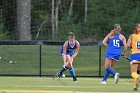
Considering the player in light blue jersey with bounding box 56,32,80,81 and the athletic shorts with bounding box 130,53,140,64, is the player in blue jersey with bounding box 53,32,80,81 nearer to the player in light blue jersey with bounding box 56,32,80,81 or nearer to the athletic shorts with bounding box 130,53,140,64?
the player in light blue jersey with bounding box 56,32,80,81

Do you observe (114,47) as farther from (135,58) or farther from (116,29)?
(135,58)

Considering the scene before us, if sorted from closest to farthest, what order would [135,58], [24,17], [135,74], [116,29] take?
[135,74]
[135,58]
[116,29]
[24,17]

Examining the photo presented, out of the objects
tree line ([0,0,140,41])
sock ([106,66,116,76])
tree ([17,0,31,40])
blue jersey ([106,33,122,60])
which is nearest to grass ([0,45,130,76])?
tree ([17,0,31,40])

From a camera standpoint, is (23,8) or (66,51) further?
(23,8)

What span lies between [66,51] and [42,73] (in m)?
6.61

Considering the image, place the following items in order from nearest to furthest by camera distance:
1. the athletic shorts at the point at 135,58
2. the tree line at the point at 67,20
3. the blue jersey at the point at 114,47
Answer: the athletic shorts at the point at 135,58 < the blue jersey at the point at 114,47 < the tree line at the point at 67,20

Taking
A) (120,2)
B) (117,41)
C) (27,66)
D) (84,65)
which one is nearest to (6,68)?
(27,66)

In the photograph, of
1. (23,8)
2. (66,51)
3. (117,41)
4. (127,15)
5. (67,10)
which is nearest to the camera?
(117,41)

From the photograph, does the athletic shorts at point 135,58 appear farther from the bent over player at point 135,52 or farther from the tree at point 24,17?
the tree at point 24,17

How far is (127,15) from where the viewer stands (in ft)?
153

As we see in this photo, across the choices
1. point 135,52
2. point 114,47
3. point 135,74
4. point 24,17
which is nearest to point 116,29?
point 114,47

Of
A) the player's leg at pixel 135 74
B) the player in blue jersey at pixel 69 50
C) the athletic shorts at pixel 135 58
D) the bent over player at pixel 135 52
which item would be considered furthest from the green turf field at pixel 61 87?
the player in blue jersey at pixel 69 50

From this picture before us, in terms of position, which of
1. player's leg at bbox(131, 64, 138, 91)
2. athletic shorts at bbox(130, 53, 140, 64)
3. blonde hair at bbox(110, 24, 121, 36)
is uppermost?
blonde hair at bbox(110, 24, 121, 36)

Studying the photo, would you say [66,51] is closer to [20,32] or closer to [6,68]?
[6,68]
